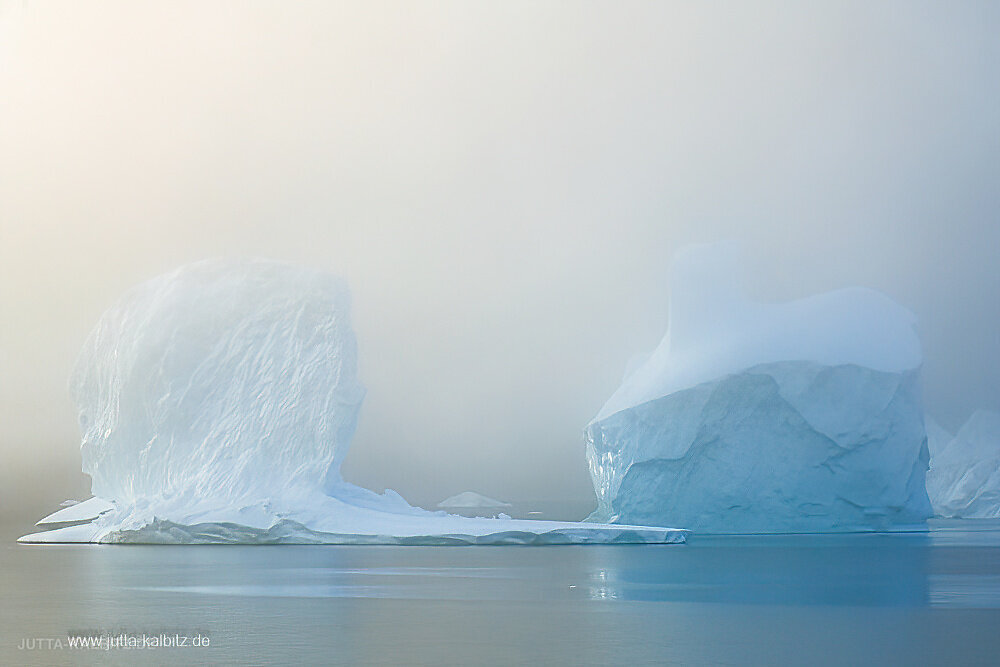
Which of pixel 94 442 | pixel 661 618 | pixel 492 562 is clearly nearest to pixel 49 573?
pixel 492 562

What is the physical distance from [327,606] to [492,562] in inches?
281

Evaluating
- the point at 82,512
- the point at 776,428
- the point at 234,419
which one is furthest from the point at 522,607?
the point at 82,512

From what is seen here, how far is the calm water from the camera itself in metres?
7.97

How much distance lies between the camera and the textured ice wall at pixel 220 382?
2302 cm

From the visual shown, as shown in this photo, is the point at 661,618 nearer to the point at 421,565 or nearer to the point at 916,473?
the point at 421,565

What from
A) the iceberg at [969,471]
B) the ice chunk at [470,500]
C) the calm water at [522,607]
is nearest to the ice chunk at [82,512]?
the calm water at [522,607]

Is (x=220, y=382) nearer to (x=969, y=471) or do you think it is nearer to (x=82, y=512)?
(x=82, y=512)

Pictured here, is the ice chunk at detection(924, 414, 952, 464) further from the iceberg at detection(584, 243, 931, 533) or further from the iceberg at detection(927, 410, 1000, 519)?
the iceberg at detection(584, 243, 931, 533)

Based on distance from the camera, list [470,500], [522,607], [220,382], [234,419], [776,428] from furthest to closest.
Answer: [470,500] < [776,428] < [220,382] < [234,419] < [522,607]

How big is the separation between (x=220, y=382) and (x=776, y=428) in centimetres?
1254

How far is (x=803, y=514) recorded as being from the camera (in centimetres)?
2578

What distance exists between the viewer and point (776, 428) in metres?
25.4

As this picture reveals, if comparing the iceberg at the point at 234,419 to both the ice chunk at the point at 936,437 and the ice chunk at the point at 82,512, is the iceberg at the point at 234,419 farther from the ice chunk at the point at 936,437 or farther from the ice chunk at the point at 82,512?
the ice chunk at the point at 936,437

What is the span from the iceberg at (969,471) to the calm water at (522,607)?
31.2 meters
